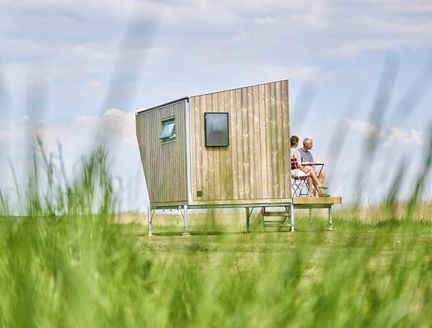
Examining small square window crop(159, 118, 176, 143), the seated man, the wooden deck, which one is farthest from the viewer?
small square window crop(159, 118, 176, 143)

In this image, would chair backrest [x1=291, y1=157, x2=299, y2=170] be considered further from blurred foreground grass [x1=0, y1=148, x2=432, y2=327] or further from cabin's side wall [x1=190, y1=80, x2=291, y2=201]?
blurred foreground grass [x1=0, y1=148, x2=432, y2=327]

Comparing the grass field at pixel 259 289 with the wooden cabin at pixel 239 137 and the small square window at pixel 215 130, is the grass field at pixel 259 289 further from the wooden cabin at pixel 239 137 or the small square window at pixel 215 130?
the small square window at pixel 215 130

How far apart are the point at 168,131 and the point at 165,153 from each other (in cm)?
63

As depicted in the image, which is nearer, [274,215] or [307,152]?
[307,152]

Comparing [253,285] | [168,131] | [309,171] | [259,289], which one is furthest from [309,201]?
[259,289]

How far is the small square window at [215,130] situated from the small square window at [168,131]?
1.06m

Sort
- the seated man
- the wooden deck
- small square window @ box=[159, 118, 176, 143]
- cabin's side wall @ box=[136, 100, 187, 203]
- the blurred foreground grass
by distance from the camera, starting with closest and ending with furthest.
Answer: the blurred foreground grass → the wooden deck → the seated man → cabin's side wall @ box=[136, 100, 187, 203] → small square window @ box=[159, 118, 176, 143]

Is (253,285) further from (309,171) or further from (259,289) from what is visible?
(309,171)

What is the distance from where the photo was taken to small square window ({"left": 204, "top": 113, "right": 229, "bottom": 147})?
687 inches

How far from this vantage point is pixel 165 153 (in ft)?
61.4

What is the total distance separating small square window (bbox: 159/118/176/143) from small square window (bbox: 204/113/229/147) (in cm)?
106

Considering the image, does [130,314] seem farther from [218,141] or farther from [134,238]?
[218,141]

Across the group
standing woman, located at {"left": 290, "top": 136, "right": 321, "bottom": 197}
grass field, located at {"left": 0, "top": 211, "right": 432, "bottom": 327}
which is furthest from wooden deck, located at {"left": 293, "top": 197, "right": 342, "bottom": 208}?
grass field, located at {"left": 0, "top": 211, "right": 432, "bottom": 327}

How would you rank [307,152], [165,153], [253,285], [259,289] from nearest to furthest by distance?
1. [259,289]
2. [253,285]
3. [307,152]
4. [165,153]
